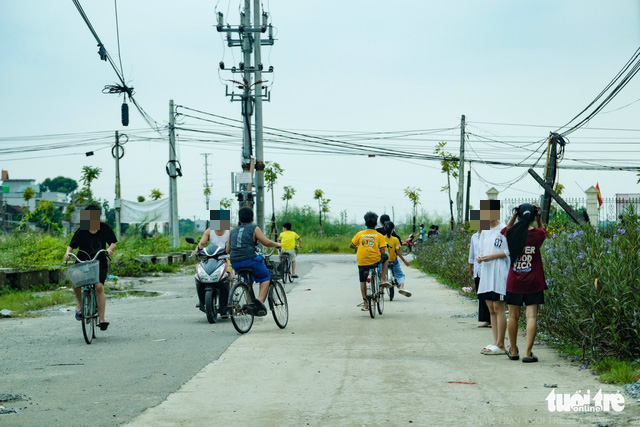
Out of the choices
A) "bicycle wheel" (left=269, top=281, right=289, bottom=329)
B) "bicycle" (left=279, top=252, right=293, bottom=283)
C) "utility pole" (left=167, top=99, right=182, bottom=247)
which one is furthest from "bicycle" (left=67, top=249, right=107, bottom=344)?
"utility pole" (left=167, top=99, right=182, bottom=247)

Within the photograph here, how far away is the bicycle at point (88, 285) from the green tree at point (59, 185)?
11696 centimetres

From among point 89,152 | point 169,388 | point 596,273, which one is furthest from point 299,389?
point 89,152

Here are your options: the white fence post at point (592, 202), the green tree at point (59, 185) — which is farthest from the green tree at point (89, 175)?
the green tree at point (59, 185)

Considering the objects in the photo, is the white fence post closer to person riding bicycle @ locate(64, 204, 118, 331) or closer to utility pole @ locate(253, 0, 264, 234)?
utility pole @ locate(253, 0, 264, 234)

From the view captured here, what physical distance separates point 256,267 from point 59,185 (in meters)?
118

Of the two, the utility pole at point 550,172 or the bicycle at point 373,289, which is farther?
the utility pole at point 550,172

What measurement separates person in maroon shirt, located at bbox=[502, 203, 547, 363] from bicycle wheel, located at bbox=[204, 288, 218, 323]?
5.70 meters

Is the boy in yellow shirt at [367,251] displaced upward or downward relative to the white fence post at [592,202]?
downward

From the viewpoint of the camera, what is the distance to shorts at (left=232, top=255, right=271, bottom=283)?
38.3ft

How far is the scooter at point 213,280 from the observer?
12.7m

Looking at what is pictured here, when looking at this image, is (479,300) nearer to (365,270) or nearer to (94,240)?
(365,270)

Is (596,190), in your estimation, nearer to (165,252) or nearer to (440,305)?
(440,305)

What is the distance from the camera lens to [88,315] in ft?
34.8

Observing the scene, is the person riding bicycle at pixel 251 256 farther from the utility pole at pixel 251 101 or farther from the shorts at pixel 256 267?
the utility pole at pixel 251 101
